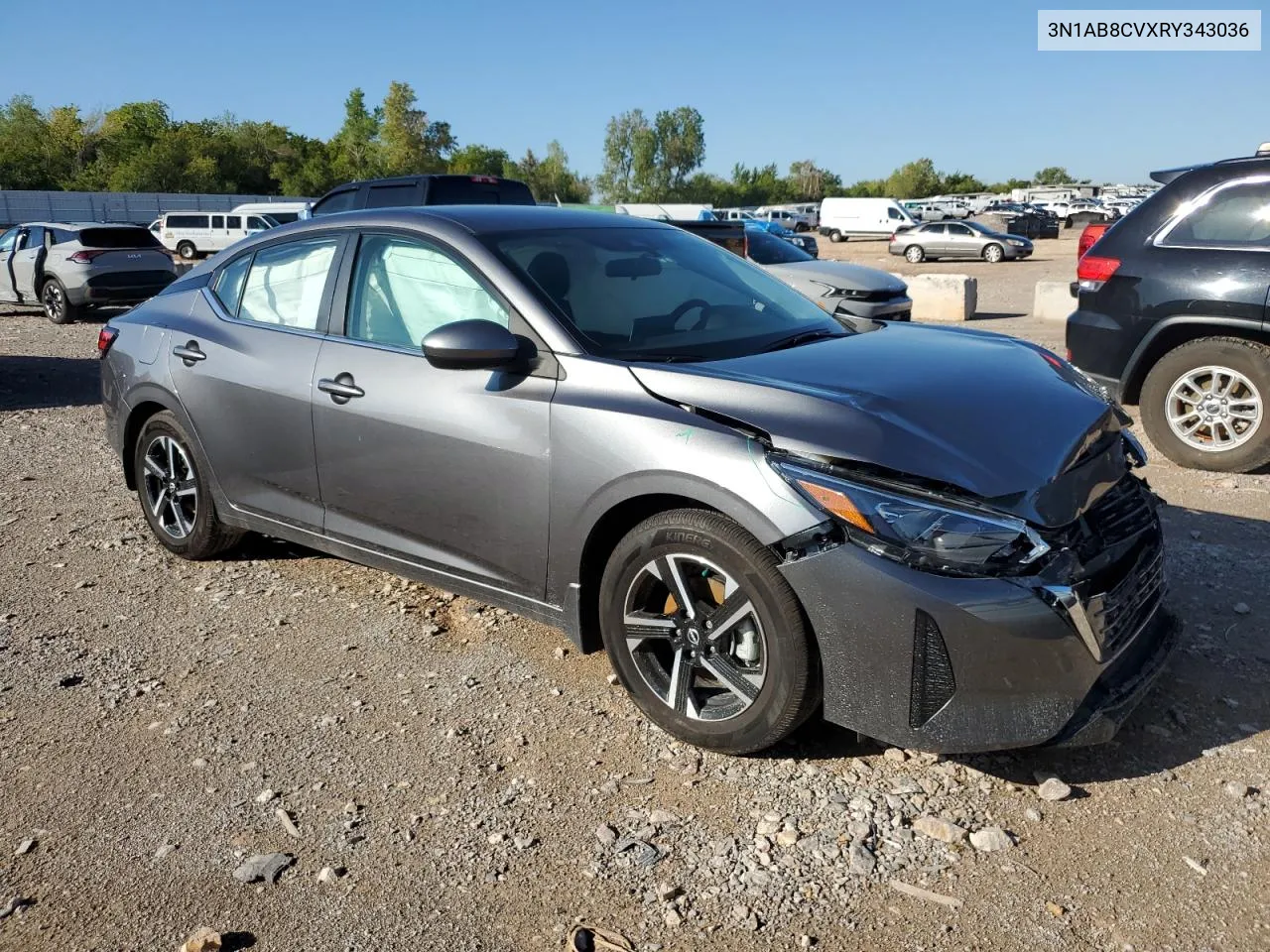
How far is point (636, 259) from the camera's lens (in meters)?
4.12

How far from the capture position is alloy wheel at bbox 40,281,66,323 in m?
16.5

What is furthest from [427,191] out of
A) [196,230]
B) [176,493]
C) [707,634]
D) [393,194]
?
[196,230]

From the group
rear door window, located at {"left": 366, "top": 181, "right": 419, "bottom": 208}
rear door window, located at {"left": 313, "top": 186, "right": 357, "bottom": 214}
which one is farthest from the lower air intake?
rear door window, located at {"left": 313, "top": 186, "right": 357, "bottom": 214}

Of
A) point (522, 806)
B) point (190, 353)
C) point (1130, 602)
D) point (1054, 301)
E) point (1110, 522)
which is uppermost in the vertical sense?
point (190, 353)

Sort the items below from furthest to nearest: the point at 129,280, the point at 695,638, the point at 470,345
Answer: the point at 129,280 < the point at 470,345 < the point at 695,638

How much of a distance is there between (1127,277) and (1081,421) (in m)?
3.89

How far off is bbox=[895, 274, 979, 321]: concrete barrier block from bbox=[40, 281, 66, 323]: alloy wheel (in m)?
13.0

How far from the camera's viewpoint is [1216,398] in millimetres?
6477

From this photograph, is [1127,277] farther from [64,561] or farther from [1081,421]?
[64,561]

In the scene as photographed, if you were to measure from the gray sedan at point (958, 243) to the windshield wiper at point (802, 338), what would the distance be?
33793 mm

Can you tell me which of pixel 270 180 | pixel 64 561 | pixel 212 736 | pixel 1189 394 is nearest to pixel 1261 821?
pixel 212 736

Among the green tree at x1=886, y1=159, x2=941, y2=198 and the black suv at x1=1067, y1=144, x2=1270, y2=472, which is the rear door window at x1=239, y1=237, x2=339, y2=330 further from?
→ the green tree at x1=886, y1=159, x2=941, y2=198

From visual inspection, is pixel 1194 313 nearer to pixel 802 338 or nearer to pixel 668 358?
pixel 802 338

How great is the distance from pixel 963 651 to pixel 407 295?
2463 mm
